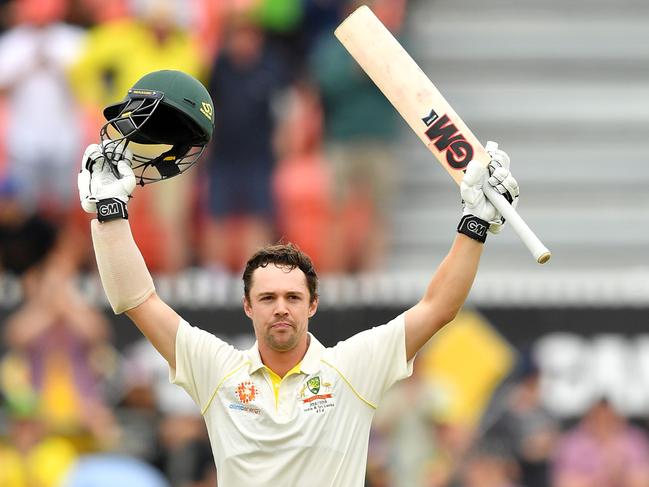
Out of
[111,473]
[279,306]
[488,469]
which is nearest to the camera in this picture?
[279,306]

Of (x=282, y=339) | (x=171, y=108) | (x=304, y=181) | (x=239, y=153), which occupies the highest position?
(x=239, y=153)

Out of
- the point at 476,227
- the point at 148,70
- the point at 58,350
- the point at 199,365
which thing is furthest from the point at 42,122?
the point at 476,227

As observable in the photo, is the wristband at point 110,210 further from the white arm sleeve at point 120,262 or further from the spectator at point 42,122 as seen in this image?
the spectator at point 42,122

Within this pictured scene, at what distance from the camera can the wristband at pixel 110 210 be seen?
17.5 feet

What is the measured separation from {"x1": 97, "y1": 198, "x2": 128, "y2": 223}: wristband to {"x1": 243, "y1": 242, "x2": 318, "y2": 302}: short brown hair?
0.45m

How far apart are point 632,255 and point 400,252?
170cm

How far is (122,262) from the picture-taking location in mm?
5328

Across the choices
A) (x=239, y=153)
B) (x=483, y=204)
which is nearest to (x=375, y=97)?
(x=239, y=153)

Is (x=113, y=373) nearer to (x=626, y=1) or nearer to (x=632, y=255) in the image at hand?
(x=632, y=255)

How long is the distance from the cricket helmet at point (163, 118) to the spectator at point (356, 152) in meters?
5.77

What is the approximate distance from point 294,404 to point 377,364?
302 millimetres

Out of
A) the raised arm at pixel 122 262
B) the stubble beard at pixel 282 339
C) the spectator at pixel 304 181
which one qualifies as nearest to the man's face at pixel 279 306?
the stubble beard at pixel 282 339

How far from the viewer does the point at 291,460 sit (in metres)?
5.16

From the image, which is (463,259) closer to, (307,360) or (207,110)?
(307,360)
